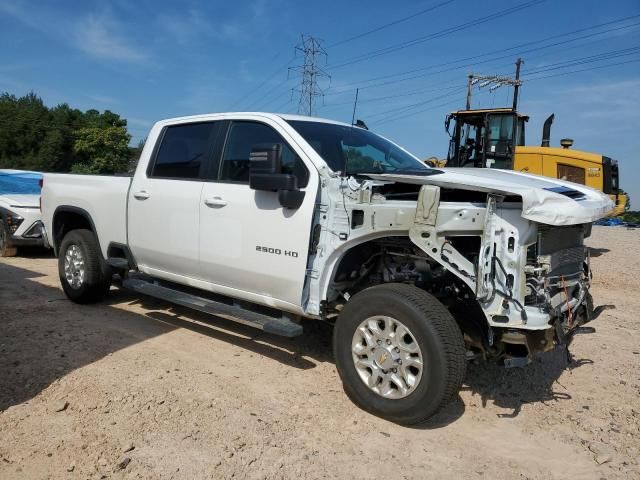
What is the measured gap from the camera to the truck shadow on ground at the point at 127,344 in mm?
3998

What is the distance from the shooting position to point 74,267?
6082 mm

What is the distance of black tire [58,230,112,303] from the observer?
19.2 ft

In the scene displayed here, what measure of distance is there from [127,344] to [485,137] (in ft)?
31.0

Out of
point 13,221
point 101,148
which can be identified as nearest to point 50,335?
point 13,221

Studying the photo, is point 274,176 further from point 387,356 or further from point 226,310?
point 387,356

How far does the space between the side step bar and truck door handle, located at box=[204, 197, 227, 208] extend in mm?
887

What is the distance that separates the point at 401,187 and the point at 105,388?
260 cm

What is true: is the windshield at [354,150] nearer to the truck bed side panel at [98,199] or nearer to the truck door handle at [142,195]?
the truck door handle at [142,195]

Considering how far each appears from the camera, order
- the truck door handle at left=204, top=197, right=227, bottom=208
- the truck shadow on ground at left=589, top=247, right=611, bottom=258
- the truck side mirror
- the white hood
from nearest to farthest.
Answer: the truck side mirror → the truck door handle at left=204, top=197, right=227, bottom=208 → the white hood → the truck shadow on ground at left=589, top=247, right=611, bottom=258

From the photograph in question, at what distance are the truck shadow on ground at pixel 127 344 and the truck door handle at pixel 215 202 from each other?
1373 millimetres

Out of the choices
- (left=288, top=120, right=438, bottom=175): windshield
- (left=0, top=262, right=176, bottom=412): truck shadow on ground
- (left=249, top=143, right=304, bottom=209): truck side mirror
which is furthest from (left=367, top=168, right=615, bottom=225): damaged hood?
(left=0, top=262, right=176, bottom=412): truck shadow on ground

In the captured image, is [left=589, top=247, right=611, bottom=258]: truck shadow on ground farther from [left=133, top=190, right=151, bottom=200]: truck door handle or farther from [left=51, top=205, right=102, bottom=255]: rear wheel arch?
[left=51, top=205, right=102, bottom=255]: rear wheel arch

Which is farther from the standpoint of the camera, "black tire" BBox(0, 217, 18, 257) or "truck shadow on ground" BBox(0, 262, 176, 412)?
"black tire" BBox(0, 217, 18, 257)

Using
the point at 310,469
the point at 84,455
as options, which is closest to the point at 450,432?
the point at 310,469
